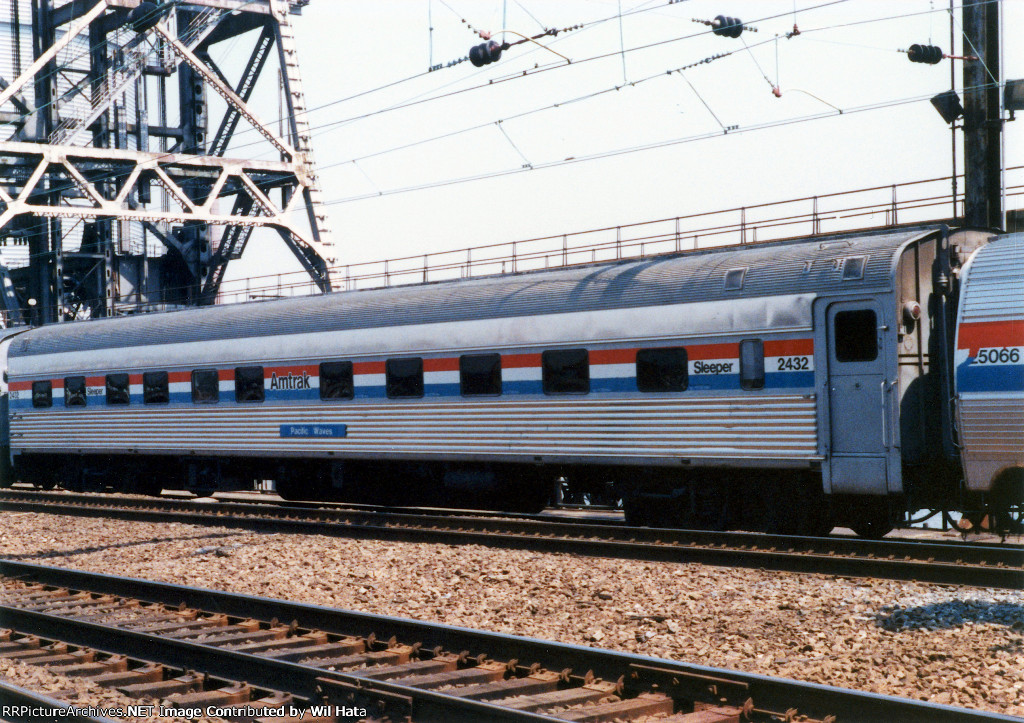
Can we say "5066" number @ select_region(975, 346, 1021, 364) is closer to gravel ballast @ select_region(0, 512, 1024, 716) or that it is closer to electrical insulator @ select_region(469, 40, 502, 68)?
gravel ballast @ select_region(0, 512, 1024, 716)

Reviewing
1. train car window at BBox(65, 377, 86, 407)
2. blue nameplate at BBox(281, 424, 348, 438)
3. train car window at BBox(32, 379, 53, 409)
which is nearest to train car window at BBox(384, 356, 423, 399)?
blue nameplate at BBox(281, 424, 348, 438)

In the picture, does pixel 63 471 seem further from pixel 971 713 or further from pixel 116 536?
pixel 971 713

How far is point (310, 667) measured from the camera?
25.4ft

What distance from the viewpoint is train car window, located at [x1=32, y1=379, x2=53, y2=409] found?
86.9 feet

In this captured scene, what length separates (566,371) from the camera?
16422 millimetres

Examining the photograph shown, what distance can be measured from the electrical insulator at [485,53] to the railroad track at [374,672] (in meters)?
10.0

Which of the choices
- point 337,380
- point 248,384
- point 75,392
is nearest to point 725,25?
point 337,380

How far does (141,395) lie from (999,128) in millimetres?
18304

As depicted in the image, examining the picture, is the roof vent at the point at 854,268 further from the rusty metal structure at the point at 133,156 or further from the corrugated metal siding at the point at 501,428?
the rusty metal structure at the point at 133,156

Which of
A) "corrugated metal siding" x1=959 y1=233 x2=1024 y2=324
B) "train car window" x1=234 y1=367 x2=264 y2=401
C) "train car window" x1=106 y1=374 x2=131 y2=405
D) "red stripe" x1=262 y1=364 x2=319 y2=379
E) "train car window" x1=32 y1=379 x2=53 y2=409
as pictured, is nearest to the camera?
"corrugated metal siding" x1=959 y1=233 x2=1024 y2=324

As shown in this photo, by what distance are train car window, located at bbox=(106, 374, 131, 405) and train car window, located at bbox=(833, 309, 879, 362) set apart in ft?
54.7

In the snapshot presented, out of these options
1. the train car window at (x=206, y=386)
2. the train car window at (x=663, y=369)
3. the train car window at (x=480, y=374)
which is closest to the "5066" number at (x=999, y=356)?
the train car window at (x=663, y=369)

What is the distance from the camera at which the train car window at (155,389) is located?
75.9 feet

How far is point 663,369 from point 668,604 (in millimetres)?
5365
